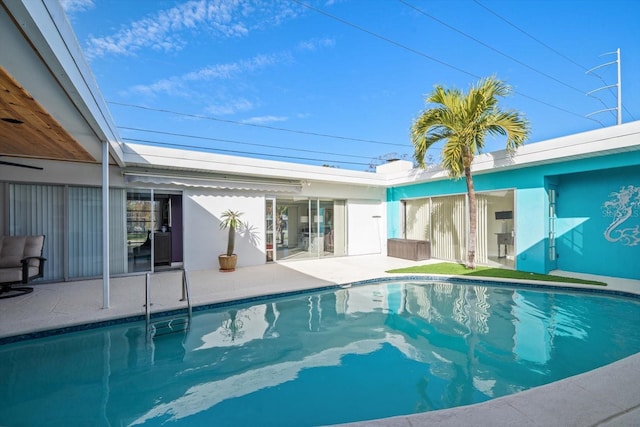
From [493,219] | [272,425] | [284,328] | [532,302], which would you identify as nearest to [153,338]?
[284,328]

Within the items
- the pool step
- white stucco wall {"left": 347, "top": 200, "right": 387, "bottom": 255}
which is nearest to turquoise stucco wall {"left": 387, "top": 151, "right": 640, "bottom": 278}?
white stucco wall {"left": 347, "top": 200, "right": 387, "bottom": 255}

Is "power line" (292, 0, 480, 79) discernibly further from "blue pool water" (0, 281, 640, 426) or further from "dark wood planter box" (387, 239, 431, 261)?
"blue pool water" (0, 281, 640, 426)

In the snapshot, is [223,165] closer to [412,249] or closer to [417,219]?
[412,249]

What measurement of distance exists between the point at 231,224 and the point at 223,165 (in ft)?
7.35

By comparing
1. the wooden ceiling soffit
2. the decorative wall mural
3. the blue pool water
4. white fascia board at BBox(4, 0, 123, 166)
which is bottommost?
the blue pool water

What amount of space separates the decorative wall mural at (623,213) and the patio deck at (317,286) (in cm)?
138

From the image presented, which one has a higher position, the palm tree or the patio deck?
the palm tree

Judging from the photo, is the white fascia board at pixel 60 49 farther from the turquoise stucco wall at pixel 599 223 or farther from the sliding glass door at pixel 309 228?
the turquoise stucco wall at pixel 599 223

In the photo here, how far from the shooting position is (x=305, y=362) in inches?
182

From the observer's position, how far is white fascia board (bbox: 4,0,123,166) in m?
2.50

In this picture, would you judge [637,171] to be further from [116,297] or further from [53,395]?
[116,297]

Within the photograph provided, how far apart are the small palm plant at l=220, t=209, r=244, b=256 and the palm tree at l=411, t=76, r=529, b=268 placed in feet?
25.0

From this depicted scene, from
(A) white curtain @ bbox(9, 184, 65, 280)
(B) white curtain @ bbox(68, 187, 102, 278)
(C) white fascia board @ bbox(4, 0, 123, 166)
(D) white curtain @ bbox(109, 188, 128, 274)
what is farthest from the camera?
(D) white curtain @ bbox(109, 188, 128, 274)

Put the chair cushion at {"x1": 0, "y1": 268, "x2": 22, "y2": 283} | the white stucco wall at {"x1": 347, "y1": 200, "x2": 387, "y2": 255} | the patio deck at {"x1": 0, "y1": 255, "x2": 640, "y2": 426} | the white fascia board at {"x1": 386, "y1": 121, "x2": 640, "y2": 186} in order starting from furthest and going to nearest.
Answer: the white stucco wall at {"x1": 347, "y1": 200, "x2": 387, "y2": 255}
the white fascia board at {"x1": 386, "y1": 121, "x2": 640, "y2": 186}
the chair cushion at {"x1": 0, "y1": 268, "x2": 22, "y2": 283}
the patio deck at {"x1": 0, "y1": 255, "x2": 640, "y2": 426}
